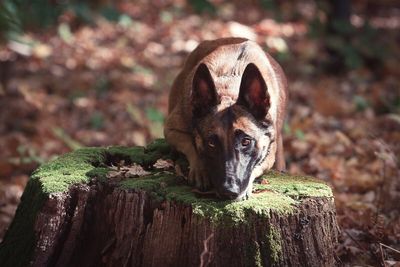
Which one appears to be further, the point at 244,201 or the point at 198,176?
the point at 198,176

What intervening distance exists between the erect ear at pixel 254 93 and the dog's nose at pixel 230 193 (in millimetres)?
803

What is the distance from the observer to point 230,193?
15.5ft

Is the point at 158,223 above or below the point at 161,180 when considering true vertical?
below

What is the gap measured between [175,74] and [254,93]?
9.01 meters

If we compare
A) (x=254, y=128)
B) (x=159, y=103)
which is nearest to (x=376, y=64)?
(x=159, y=103)

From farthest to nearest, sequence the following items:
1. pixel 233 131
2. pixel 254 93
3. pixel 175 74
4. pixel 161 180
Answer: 1. pixel 175 74
2. pixel 161 180
3. pixel 254 93
4. pixel 233 131

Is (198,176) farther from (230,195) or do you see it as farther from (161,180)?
(230,195)

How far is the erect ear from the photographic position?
511 centimetres

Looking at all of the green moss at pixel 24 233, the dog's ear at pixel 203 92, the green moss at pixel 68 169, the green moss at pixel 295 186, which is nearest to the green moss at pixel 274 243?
the green moss at pixel 295 186

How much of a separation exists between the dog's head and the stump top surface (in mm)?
185

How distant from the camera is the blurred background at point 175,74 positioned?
29.1 feet

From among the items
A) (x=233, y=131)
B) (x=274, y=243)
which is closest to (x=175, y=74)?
(x=233, y=131)

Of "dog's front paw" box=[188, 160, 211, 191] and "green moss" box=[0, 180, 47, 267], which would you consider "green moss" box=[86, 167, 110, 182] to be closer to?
"green moss" box=[0, 180, 47, 267]

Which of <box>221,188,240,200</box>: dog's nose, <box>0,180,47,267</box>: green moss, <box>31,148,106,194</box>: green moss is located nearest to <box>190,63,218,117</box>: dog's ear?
<box>221,188,240,200</box>: dog's nose
